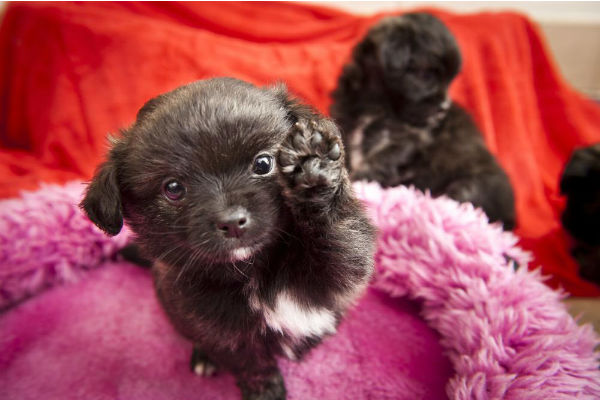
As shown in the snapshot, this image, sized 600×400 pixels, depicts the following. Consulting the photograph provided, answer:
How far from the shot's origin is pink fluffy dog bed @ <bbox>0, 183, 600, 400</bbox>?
1.41 meters

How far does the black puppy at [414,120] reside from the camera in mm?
2473

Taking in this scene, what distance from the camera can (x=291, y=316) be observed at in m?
1.20

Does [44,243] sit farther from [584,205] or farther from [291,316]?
[584,205]

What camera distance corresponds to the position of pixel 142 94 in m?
2.71

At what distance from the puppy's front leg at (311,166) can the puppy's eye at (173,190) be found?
0.31 metres

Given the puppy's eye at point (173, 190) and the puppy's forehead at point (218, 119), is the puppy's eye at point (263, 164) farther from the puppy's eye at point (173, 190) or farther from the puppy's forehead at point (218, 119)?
the puppy's eye at point (173, 190)

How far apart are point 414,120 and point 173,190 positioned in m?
1.97

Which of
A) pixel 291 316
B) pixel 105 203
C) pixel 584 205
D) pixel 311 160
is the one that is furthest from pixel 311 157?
pixel 584 205

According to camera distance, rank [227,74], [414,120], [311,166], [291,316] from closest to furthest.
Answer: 1. [311,166]
2. [291,316]
3. [414,120]
4. [227,74]

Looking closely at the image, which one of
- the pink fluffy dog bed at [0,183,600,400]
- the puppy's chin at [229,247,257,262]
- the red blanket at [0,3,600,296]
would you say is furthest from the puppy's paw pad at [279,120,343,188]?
the red blanket at [0,3,600,296]

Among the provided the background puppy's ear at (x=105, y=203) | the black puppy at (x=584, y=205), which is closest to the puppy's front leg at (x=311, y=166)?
the background puppy's ear at (x=105, y=203)

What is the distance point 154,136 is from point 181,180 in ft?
0.49

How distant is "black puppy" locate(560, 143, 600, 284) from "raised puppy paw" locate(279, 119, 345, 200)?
82.4 inches

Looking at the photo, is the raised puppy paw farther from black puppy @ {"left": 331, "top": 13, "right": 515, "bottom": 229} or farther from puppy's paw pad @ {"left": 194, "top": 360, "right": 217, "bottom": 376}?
black puppy @ {"left": 331, "top": 13, "right": 515, "bottom": 229}
